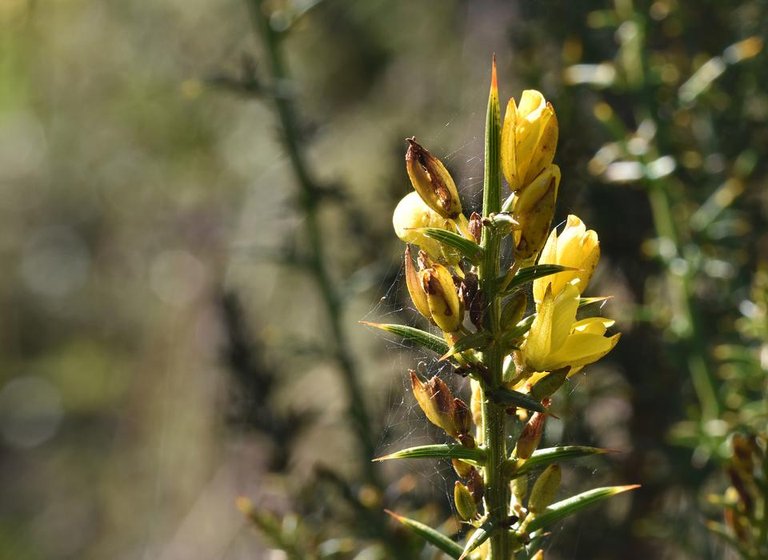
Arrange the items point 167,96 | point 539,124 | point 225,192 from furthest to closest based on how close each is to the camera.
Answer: point 225,192
point 167,96
point 539,124

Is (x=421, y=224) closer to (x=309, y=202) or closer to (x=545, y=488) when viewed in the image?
(x=545, y=488)

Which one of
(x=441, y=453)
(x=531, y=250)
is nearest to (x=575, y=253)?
(x=531, y=250)

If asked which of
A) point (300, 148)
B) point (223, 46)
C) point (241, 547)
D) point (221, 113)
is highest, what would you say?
point (223, 46)

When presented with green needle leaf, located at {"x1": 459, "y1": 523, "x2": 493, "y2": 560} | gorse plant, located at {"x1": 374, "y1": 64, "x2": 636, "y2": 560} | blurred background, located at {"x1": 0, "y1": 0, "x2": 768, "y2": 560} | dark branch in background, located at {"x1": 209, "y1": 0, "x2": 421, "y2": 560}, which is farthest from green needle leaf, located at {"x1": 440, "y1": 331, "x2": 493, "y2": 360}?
dark branch in background, located at {"x1": 209, "y1": 0, "x2": 421, "y2": 560}

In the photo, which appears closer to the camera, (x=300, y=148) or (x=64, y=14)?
(x=300, y=148)

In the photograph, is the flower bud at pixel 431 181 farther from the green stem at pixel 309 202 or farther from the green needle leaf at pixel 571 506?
the green stem at pixel 309 202

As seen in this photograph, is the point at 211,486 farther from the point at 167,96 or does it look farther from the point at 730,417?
the point at 730,417

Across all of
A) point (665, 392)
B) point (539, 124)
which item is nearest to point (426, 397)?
point (539, 124)
